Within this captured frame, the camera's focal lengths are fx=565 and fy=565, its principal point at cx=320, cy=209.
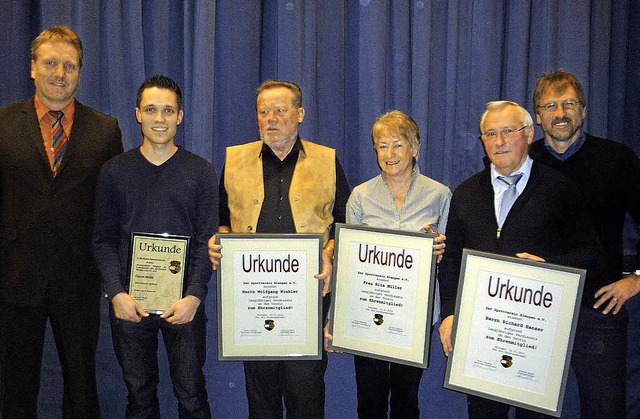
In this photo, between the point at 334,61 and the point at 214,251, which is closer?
the point at 214,251

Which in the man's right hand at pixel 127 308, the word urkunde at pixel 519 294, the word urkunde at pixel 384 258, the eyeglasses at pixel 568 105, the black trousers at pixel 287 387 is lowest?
the black trousers at pixel 287 387

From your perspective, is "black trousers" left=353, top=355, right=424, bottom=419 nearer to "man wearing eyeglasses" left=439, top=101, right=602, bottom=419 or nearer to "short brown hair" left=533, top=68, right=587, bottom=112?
"man wearing eyeglasses" left=439, top=101, right=602, bottom=419

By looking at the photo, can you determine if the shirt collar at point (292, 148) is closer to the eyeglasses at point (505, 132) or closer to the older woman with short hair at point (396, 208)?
the older woman with short hair at point (396, 208)

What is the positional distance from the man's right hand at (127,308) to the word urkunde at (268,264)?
51 centimetres

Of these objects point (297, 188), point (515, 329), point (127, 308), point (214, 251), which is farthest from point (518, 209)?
point (127, 308)

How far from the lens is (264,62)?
3352 millimetres

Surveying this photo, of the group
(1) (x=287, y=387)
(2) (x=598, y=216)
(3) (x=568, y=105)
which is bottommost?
(1) (x=287, y=387)

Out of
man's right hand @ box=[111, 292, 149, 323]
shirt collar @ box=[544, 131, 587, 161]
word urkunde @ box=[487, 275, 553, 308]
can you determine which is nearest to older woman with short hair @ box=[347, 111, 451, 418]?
word urkunde @ box=[487, 275, 553, 308]

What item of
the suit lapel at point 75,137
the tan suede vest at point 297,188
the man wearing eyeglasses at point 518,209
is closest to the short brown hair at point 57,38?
the suit lapel at point 75,137

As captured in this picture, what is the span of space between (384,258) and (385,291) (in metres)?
0.16

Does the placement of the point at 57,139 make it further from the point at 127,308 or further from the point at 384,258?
the point at 384,258

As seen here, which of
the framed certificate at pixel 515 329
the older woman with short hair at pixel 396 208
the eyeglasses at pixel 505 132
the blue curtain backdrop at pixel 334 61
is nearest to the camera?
the framed certificate at pixel 515 329

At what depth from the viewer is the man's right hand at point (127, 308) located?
2568 millimetres

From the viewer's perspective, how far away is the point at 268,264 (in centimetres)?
263
